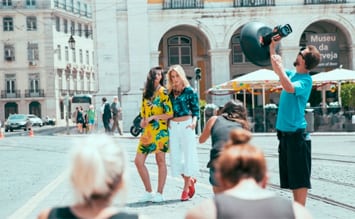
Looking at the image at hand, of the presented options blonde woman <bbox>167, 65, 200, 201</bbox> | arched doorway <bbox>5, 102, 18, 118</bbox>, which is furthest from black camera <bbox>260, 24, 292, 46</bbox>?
arched doorway <bbox>5, 102, 18, 118</bbox>

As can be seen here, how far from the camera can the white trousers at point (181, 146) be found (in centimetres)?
913

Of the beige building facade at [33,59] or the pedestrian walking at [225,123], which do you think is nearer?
the pedestrian walking at [225,123]

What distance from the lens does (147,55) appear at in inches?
1501

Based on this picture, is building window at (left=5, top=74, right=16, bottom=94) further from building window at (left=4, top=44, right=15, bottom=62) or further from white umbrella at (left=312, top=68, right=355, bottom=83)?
white umbrella at (left=312, top=68, right=355, bottom=83)

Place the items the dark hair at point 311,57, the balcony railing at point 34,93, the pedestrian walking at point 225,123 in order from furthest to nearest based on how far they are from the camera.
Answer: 1. the balcony railing at point 34,93
2. the pedestrian walking at point 225,123
3. the dark hair at point 311,57

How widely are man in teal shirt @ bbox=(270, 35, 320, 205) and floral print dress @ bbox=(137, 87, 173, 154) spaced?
106 inches

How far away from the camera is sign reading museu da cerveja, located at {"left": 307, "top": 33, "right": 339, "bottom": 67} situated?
119ft

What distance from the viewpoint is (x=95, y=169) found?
3221mm

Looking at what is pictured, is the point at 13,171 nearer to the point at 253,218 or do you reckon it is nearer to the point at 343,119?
the point at 253,218

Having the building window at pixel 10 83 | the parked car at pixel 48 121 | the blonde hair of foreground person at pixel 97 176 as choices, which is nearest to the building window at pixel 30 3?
the building window at pixel 10 83

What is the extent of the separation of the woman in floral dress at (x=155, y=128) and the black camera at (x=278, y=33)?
9.14 feet

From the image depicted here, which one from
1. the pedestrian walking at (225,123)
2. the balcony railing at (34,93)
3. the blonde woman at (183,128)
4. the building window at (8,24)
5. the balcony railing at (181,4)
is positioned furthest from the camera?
the building window at (8,24)

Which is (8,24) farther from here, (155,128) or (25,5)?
(155,128)

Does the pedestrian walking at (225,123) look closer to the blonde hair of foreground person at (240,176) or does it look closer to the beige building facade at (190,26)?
the blonde hair of foreground person at (240,176)
